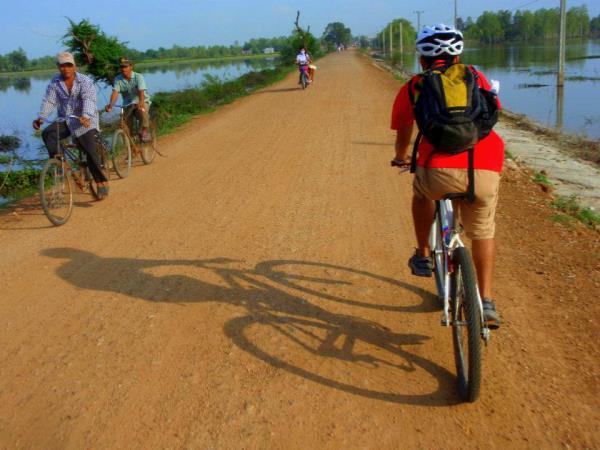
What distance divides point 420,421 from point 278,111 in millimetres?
13815

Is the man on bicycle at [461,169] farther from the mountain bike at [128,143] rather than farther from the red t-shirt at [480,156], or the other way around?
the mountain bike at [128,143]

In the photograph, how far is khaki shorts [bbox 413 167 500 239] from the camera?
2.79 meters

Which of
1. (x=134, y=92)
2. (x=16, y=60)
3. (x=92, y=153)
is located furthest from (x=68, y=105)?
(x=16, y=60)

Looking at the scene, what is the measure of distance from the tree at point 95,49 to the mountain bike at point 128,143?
12226mm

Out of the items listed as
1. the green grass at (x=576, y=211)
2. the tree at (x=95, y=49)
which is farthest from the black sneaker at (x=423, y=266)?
the tree at (x=95, y=49)

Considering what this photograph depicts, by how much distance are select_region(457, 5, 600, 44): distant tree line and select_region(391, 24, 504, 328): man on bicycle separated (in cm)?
10741

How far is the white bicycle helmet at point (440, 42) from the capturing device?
2.85 meters

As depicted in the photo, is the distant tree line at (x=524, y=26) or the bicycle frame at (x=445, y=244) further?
the distant tree line at (x=524, y=26)

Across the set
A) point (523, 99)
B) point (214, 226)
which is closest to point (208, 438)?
point (214, 226)

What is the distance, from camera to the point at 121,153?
8695 millimetres

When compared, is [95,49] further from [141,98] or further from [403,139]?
[403,139]

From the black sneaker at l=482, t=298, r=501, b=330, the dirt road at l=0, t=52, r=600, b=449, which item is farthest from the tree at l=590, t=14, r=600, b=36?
the black sneaker at l=482, t=298, r=501, b=330

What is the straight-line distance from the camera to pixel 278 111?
15656 mm

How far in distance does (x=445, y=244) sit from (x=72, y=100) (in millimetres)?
5141
